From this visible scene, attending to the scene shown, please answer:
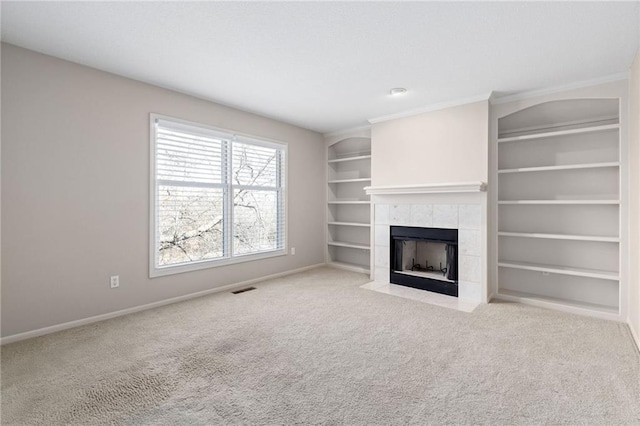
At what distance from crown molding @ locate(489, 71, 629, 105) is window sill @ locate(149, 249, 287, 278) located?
3.68 meters

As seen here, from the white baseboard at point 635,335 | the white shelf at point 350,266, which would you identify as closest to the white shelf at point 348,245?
the white shelf at point 350,266

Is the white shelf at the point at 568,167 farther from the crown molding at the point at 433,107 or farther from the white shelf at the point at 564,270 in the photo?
the white shelf at the point at 564,270

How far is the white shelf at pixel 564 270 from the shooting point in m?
3.18

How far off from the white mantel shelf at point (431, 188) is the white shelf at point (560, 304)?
4.44 feet

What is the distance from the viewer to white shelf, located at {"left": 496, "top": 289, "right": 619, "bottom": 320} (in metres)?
3.17

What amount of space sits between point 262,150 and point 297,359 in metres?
3.26

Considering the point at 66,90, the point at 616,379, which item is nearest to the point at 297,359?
the point at 616,379

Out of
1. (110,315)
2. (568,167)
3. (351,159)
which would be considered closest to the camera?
(110,315)

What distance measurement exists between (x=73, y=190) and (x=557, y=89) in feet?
16.6

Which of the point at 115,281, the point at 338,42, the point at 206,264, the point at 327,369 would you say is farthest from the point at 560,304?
the point at 115,281

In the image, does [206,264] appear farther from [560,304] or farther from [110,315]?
[560,304]

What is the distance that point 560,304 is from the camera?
3404 millimetres

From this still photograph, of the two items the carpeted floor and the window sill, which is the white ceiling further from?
the carpeted floor

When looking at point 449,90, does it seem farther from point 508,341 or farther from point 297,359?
point 297,359
